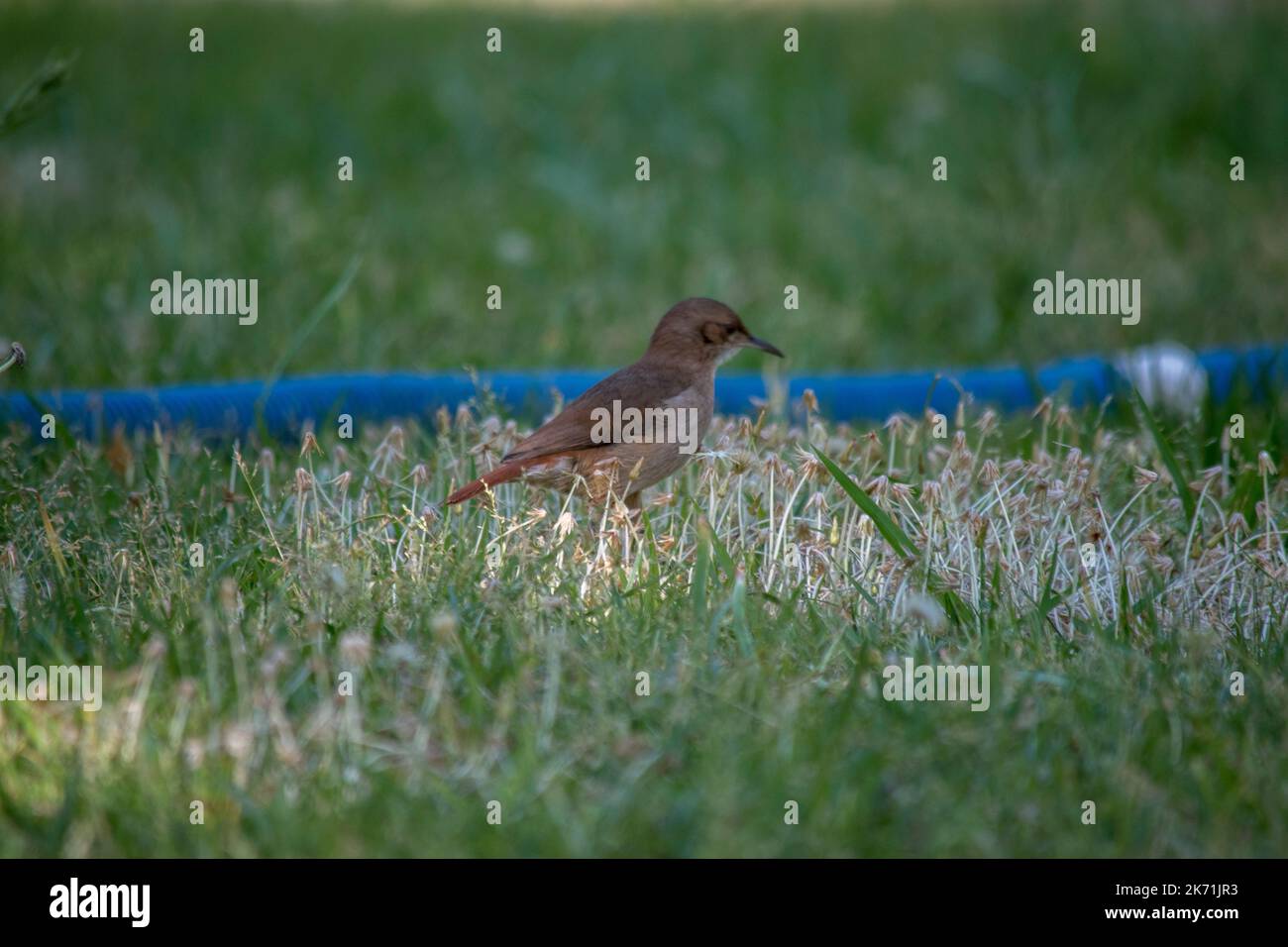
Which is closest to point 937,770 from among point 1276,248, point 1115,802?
point 1115,802

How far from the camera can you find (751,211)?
320 inches

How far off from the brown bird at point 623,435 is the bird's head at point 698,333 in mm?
17

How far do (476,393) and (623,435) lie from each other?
103 centimetres

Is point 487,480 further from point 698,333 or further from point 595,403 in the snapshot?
point 698,333

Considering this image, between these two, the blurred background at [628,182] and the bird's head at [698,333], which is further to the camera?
the blurred background at [628,182]

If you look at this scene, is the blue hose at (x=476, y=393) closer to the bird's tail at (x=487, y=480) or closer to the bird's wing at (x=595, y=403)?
the bird's wing at (x=595, y=403)

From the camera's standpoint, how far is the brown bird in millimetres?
4090

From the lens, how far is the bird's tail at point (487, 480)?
3.92 metres

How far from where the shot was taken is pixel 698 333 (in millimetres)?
4578

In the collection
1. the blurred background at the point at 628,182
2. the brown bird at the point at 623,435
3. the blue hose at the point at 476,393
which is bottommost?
the brown bird at the point at 623,435

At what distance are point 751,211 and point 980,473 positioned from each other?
4240 millimetres

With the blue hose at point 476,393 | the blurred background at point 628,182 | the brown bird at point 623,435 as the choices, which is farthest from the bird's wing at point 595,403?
the blurred background at point 628,182

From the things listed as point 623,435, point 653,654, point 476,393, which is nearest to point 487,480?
point 623,435

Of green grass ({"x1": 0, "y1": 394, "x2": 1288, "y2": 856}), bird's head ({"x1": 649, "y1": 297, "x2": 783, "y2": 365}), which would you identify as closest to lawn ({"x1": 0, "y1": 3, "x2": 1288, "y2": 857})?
green grass ({"x1": 0, "y1": 394, "x2": 1288, "y2": 856})
